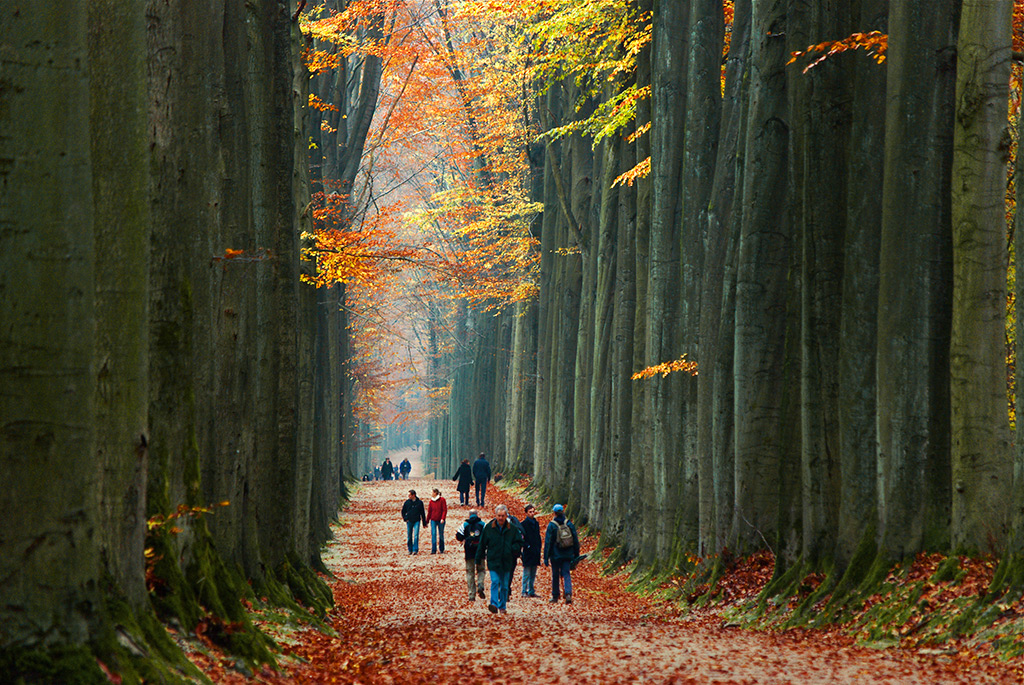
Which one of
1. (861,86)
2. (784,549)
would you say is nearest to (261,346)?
(784,549)

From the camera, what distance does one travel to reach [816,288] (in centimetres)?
1117

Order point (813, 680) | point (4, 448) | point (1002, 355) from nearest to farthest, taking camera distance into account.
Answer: point (4, 448)
point (813, 680)
point (1002, 355)

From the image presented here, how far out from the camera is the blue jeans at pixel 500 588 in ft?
44.3

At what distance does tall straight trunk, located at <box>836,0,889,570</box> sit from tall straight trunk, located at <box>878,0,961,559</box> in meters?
0.54

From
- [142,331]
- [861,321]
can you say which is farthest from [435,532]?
[142,331]

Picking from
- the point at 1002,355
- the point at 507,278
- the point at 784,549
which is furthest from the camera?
the point at 507,278

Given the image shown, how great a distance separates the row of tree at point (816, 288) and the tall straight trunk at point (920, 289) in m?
0.02

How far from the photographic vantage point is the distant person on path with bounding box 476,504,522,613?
532 inches

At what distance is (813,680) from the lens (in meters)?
7.21

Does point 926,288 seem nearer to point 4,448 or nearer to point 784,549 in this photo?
point 784,549

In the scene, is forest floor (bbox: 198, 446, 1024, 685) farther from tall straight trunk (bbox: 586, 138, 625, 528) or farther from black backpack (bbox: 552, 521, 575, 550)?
tall straight trunk (bbox: 586, 138, 625, 528)

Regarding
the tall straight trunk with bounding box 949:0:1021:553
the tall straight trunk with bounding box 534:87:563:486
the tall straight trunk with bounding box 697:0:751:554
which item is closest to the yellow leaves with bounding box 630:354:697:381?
the tall straight trunk with bounding box 697:0:751:554

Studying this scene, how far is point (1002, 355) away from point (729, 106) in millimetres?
7080

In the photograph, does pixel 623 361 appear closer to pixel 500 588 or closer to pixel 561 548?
pixel 561 548
